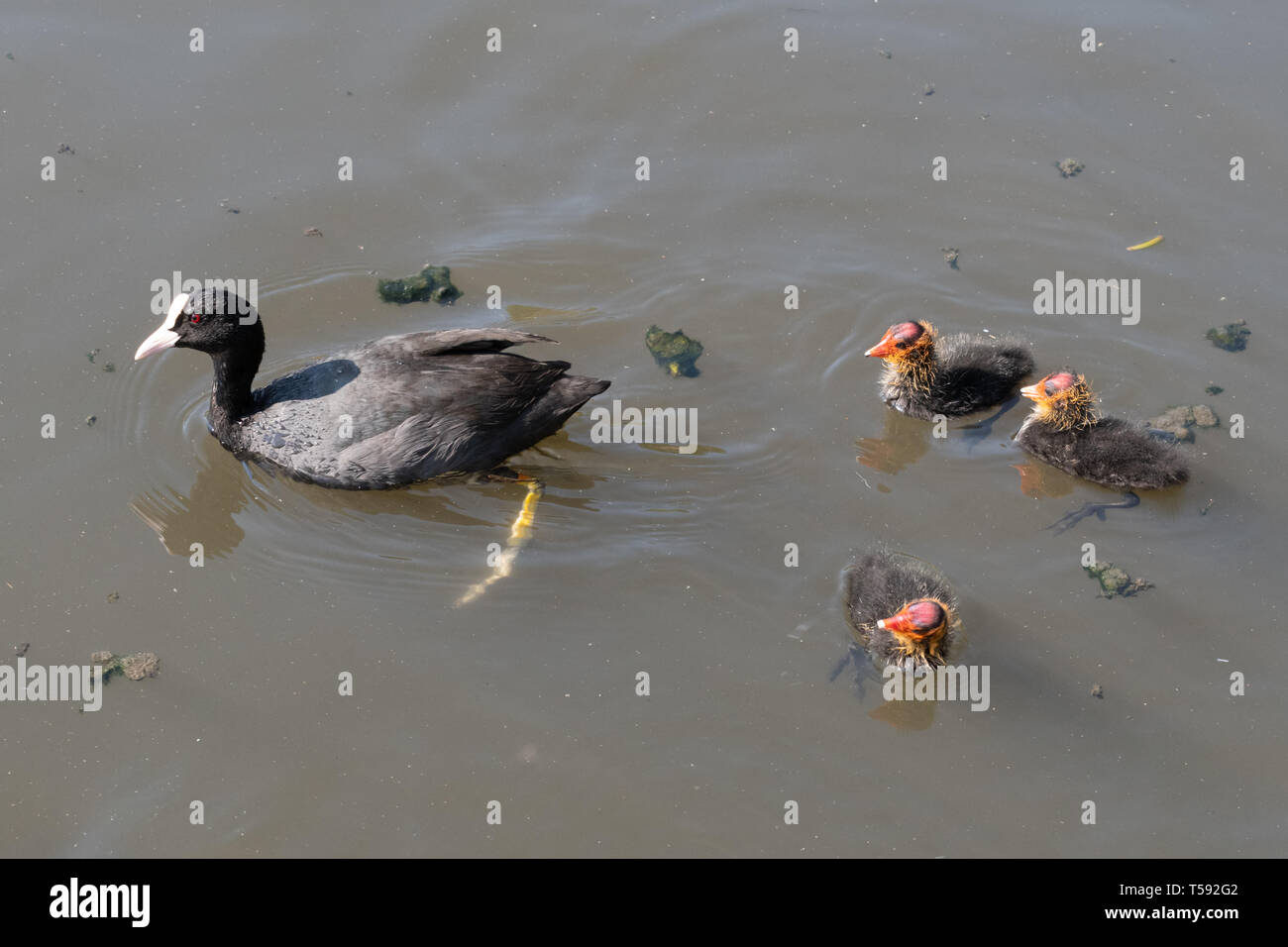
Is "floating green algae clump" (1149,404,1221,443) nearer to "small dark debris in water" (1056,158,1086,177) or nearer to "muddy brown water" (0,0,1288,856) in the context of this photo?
"muddy brown water" (0,0,1288,856)

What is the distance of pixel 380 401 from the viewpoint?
6.42 m

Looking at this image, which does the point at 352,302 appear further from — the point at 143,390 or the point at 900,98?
the point at 900,98

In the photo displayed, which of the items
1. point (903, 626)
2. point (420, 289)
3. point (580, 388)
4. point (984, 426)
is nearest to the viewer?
point (903, 626)

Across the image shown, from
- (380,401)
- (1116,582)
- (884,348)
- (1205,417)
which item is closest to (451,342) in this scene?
(380,401)

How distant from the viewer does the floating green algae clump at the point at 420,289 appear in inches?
296

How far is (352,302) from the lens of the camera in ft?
24.8

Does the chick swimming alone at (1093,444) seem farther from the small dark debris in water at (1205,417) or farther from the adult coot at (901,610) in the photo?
the adult coot at (901,610)

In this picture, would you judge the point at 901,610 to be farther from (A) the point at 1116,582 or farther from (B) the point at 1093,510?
(B) the point at 1093,510

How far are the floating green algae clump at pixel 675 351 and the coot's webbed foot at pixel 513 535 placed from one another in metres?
1.16

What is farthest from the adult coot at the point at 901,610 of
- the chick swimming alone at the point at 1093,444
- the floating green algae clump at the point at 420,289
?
the floating green algae clump at the point at 420,289

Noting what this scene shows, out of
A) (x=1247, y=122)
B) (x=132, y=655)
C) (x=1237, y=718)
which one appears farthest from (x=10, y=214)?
(x=1247, y=122)

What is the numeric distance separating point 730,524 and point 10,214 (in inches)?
209

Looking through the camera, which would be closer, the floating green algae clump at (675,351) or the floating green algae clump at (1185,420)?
the floating green algae clump at (1185,420)

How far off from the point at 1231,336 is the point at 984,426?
65.3 inches
